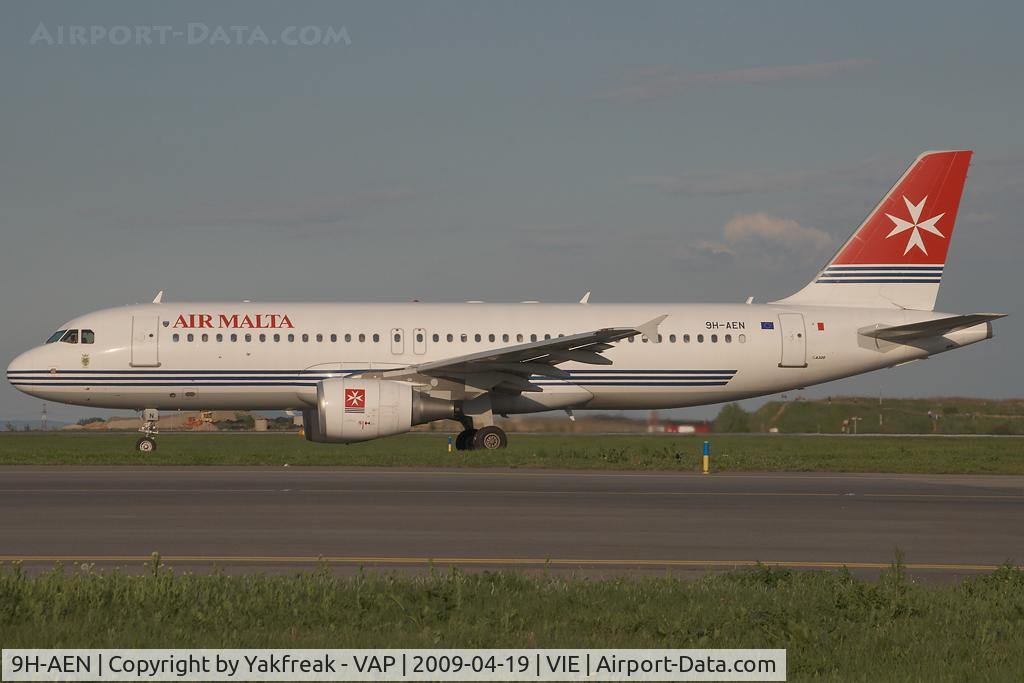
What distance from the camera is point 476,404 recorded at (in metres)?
30.0

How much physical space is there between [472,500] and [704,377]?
16.4m

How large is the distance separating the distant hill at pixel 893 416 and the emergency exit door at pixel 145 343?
73.0ft

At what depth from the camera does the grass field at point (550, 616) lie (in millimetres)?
7316

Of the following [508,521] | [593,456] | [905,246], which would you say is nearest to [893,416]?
[905,246]

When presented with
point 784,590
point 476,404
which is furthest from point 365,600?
point 476,404

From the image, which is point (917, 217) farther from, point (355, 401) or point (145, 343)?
point (145, 343)

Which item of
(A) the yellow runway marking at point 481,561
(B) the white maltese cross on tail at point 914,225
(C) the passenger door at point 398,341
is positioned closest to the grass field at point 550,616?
(A) the yellow runway marking at point 481,561

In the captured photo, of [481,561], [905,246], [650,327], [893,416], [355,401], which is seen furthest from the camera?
[893,416]

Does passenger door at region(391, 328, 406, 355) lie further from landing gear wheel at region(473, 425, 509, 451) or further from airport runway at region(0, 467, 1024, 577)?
airport runway at region(0, 467, 1024, 577)

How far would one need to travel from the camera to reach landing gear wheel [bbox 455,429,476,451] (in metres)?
30.6

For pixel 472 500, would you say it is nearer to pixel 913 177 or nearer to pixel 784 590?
pixel 784 590

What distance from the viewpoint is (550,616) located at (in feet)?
26.8

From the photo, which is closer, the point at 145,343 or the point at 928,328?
the point at 145,343

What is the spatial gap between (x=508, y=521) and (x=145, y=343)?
18.6m
